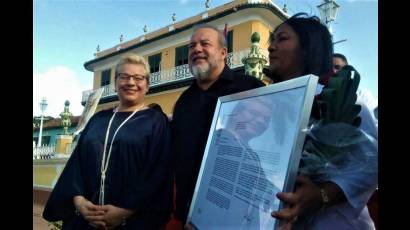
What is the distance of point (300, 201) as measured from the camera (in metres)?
1.27

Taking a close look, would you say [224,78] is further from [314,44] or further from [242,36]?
[242,36]

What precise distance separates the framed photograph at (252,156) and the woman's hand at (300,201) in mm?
27

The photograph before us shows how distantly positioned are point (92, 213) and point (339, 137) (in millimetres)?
1497

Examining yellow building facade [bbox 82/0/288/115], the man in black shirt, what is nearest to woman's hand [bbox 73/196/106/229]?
the man in black shirt

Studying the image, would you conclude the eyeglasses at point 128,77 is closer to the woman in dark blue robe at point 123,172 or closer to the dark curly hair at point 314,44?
the woman in dark blue robe at point 123,172

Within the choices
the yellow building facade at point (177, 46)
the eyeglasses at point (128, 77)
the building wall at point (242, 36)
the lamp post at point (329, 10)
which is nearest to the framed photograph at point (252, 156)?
the eyeglasses at point (128, 77)

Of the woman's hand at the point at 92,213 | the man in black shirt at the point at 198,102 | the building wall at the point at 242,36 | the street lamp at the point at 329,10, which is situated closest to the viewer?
the woman's hand at the point at 92,213

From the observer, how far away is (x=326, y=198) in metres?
1.30

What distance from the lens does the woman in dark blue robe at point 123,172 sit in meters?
2.14

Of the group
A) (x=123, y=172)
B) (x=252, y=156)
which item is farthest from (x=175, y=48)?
(x=252, y=156)

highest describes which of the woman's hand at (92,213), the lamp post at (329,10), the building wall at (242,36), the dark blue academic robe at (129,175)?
the building wall at (242,36)

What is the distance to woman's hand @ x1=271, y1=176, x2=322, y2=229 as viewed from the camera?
4.09ft

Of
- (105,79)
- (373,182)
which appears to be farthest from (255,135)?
(105,79)
